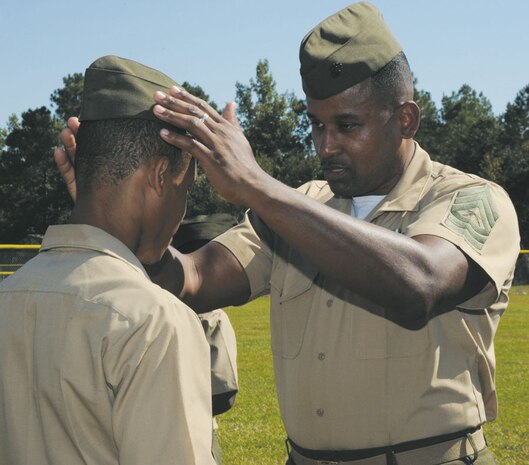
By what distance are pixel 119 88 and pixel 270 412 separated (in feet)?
→ 27.0

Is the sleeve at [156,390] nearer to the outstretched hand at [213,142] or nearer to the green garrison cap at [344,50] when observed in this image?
the outstretched hand at [213,142]

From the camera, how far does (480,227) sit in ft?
11.0

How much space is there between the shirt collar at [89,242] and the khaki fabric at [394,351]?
1.14 metres

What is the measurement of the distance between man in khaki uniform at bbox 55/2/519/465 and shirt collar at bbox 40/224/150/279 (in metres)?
0.34

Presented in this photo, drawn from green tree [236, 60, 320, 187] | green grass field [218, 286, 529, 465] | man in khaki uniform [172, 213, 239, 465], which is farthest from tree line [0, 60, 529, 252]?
man in khaki uniform [172, 213, 239, 465]

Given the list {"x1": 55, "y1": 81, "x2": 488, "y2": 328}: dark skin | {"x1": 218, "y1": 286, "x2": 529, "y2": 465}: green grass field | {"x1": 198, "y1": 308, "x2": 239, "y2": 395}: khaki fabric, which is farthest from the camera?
{"x1": 218, "y1": 286, "x2": 529, "y2": 465}: green grass field

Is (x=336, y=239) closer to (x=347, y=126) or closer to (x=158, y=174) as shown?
(x=158, y=174)

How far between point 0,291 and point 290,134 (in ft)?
229

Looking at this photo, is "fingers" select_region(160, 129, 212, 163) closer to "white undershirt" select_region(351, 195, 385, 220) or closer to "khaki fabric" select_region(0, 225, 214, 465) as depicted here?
"khaki fabric" select_region(0, 225, 214, 465)

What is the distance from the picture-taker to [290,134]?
7194 centimetres

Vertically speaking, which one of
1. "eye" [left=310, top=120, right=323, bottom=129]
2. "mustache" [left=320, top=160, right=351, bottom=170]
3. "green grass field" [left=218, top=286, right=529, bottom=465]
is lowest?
"green grass field" [left=218, top=286, right=529, bottom=465]

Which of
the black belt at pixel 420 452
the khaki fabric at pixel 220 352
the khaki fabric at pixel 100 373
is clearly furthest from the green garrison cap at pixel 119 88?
the khaki fabric at pixel 220 352

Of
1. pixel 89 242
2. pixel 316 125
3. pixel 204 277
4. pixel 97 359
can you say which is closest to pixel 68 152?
pixel 89 242

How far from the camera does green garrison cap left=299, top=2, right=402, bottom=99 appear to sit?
12.0 ft
